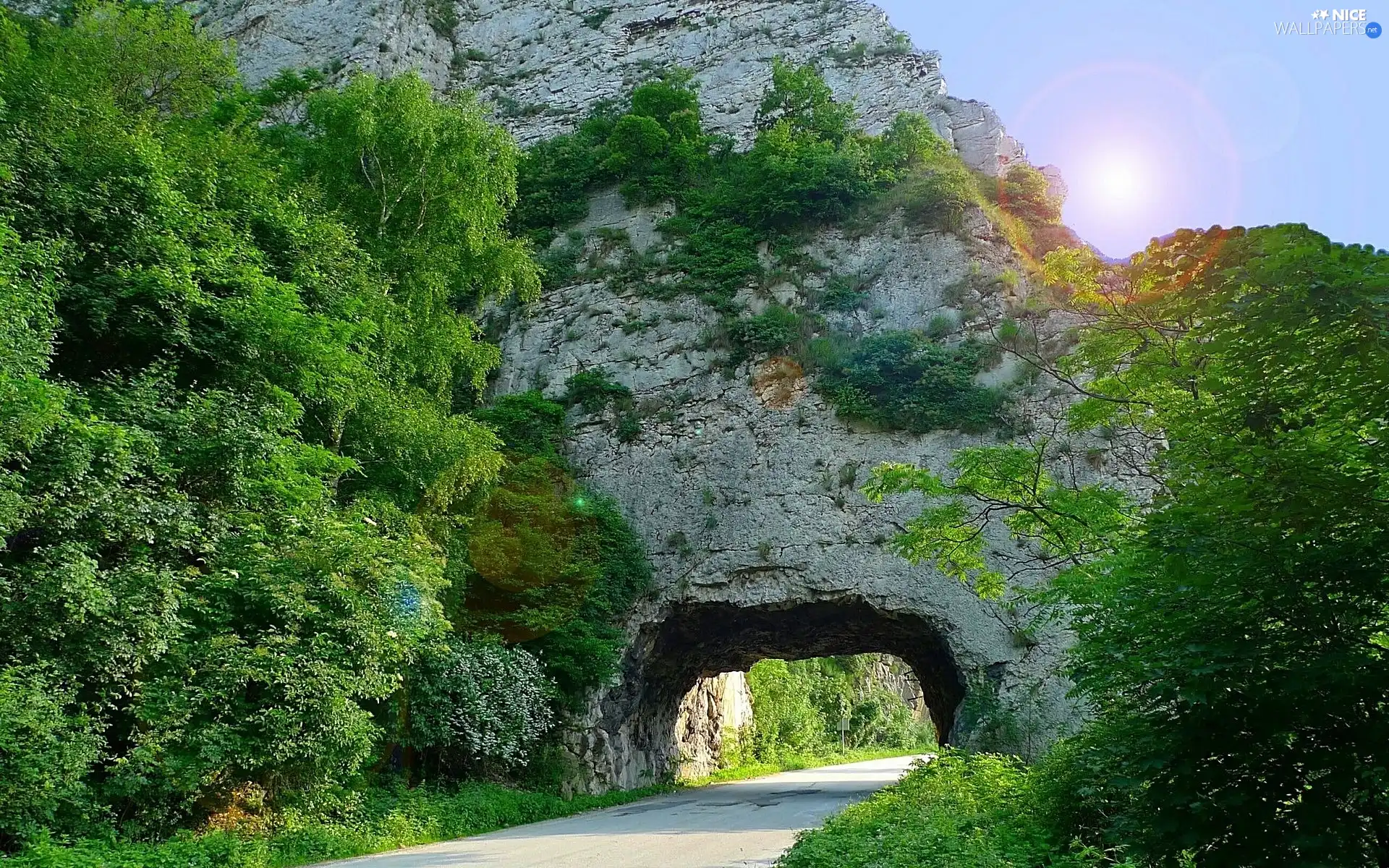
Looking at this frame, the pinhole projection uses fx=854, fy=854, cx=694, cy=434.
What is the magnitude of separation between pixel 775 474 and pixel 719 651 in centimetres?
540

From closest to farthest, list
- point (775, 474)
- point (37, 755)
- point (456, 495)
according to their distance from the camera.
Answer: point (37, 755) → point (456, 495) → point (775, 474)

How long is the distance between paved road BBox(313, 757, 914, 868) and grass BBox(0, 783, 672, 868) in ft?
1.58

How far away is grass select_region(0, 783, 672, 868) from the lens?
7.56 m

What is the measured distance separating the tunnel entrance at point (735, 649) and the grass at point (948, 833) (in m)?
7.97

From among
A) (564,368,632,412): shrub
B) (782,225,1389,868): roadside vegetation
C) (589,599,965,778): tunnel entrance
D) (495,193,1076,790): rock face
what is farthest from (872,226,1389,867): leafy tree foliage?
(564,368,632,412): shrub

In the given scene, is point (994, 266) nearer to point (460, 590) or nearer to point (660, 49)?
point (460, 590)

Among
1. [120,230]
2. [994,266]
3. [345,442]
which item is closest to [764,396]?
[994,266]

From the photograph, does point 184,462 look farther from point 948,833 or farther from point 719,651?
point 719,651

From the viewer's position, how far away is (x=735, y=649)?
72.2ft

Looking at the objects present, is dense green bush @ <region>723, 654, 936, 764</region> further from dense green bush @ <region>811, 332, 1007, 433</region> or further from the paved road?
dense green bush @ <region>811, 332, 1007, 433</region>

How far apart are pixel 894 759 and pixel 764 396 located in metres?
25.4

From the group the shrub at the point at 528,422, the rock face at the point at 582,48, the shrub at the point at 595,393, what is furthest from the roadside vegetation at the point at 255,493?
the rock face at the point at 582,48

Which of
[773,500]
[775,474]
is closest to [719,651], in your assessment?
[773,500]

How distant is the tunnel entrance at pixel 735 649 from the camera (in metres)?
18.8
